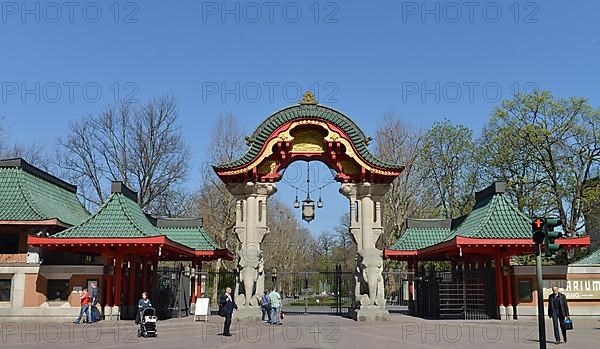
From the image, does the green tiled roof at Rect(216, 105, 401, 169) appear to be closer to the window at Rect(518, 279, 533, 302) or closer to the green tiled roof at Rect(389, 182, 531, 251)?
the green tiled roof at Rect(389, 182, 531, 251)

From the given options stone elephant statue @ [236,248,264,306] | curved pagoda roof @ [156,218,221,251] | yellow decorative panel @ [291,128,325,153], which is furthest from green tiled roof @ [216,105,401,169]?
curved pagoda roof @ [156,218,221,251]

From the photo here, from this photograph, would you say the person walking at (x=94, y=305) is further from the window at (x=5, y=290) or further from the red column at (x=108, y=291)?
the window at (x=5, y=290)

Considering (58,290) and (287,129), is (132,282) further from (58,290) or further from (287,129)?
(287,129)

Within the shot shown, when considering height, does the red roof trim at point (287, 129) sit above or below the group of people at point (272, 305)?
Result: above

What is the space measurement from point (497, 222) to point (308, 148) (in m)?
9.33

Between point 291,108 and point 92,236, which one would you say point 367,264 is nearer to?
point 291,108

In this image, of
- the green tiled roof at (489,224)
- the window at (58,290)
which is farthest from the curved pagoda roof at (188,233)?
the green tiled roof at (489,224)

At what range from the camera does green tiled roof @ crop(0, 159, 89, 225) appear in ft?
88.3

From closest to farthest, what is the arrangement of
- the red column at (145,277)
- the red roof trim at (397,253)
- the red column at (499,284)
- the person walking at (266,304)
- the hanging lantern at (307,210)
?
1. the person walking at (266,304)
2. the red column at (499,284)
3. the hanging lantern at (307,210)
4. the red column at (145,277)
5. the red roof trim at (397,253)

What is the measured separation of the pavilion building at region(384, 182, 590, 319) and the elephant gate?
3.96 metres

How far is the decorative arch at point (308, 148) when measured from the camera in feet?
91.9

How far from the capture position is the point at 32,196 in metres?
28.4

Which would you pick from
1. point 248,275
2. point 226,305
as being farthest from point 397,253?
point 226,305

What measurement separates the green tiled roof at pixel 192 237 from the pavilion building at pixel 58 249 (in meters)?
5.20
